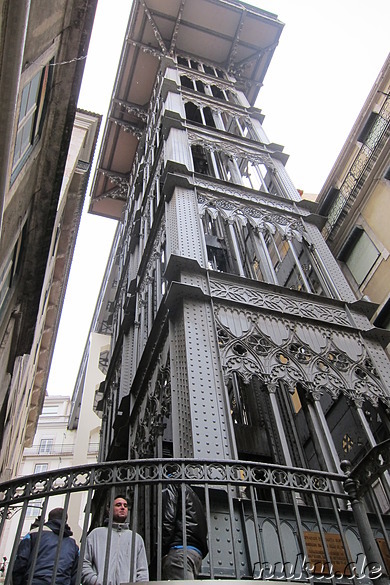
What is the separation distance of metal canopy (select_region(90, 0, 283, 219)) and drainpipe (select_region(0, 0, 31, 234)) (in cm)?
1874

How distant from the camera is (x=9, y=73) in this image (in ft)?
16.6

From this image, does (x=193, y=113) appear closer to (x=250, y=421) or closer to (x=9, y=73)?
(x=250, y=421)

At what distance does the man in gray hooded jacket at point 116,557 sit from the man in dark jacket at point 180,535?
0.23 meters

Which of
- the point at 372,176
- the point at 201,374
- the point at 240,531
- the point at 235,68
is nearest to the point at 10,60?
the point at 201,374

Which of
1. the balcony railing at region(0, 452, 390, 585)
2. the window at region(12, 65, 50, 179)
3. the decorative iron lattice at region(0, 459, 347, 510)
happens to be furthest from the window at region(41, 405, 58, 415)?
the decorative iron lattice at region(0, 459, 347, 510)

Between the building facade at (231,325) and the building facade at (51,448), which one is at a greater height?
the building facade at (51,448)

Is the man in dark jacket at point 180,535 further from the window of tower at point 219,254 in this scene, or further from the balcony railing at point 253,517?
the window of tower at point 219,254

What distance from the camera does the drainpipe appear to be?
4957 mm

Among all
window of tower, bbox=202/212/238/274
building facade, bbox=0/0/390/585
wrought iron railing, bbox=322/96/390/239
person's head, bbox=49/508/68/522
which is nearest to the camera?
person's head, bbox=49/508/68/522

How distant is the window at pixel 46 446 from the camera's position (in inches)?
1896

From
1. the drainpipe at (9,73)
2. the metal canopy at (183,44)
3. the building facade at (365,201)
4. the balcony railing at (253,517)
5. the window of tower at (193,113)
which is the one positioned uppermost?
the metal canopy at (183,44)

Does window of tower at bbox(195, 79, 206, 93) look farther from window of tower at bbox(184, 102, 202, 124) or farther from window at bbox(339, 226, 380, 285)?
window at bbox(339, 226, 380, 285)

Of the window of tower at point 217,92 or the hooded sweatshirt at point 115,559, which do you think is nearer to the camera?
the hooded sweatshirt at point 115,559

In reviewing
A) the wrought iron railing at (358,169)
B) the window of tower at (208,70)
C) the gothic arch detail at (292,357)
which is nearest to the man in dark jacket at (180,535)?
the gothic arch detail at (292,357)
